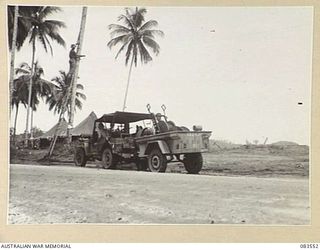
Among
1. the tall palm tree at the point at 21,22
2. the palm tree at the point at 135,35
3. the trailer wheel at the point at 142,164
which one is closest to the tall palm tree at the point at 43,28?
the tall palm tree at the point at 21,22

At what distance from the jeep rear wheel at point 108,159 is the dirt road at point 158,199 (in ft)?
0.12

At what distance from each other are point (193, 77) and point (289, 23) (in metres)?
0.22

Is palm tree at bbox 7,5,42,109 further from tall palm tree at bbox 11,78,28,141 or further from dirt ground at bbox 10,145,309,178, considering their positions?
dirt ground at bbox 10,145,309,178

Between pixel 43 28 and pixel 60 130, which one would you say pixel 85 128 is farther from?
pixel 43 28

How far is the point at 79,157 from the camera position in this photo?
4.29 ft

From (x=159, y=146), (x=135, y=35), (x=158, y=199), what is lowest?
(x=158, y=199)

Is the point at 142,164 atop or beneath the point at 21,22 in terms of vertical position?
beneath

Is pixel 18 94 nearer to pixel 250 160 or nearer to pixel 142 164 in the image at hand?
pixel 142 164

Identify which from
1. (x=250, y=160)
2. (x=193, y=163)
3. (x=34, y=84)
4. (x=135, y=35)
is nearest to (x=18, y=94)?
(x=34, y=84)

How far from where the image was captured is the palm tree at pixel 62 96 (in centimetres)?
128

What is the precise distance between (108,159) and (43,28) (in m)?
0.30

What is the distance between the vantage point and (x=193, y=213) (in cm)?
126

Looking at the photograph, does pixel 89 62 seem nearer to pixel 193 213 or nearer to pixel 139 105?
pixel 139 105

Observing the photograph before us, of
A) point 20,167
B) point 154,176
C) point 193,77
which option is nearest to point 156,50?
point 193,77
